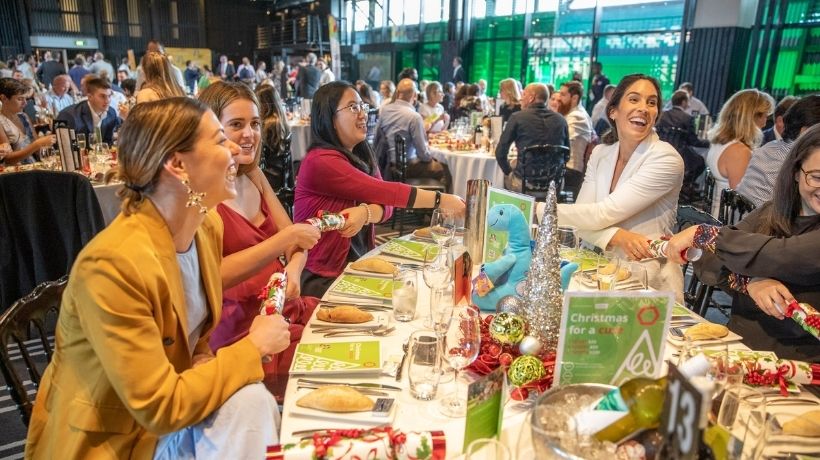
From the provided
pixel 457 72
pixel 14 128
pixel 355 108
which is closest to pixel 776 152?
pixel 355 108

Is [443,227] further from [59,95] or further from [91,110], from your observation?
[59,95]

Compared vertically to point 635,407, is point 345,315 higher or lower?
lower

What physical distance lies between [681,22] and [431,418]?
35.3 ft

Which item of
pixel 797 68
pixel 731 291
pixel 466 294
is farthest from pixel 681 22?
pixel 466 294

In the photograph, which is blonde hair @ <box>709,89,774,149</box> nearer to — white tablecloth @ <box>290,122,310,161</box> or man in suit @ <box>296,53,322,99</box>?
white tablecloth @ <box>290,122,310,161</box>

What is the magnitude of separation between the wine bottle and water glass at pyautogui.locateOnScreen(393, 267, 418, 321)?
0.81 metres

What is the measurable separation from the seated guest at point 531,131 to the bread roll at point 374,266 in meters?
3.61

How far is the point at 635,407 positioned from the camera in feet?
2.89

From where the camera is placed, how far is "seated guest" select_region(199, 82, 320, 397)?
1873mm

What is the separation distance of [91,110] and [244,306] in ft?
14.8

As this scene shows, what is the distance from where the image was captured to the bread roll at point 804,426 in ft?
3.63

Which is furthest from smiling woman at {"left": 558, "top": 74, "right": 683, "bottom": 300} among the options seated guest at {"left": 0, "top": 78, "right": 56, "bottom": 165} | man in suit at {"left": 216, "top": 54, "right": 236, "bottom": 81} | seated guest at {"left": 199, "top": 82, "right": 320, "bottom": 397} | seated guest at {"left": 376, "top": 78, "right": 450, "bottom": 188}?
man in suit at {"left": 216, "top": 54, "right": 236, "bottom": 81}

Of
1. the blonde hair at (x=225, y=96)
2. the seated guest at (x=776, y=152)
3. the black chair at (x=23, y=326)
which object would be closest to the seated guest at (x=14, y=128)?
the blonde hair at (x=225, y=96)

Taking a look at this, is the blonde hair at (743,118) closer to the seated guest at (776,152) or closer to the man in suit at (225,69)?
the seated guest at (776,152)
